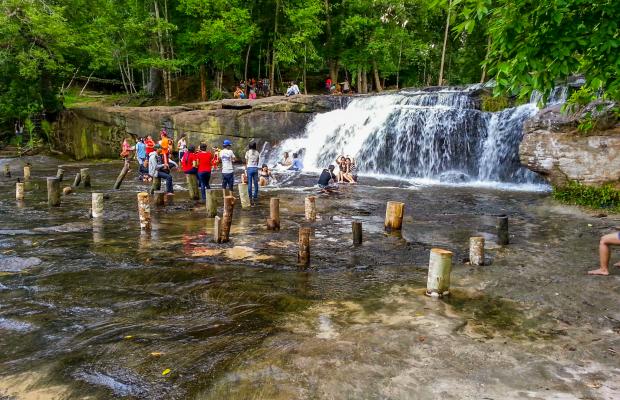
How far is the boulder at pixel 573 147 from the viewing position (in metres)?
12.9

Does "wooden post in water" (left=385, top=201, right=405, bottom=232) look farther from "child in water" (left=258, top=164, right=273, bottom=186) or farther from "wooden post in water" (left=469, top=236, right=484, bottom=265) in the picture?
"child in water" (left=258, top=164, right=273, bottom=186)

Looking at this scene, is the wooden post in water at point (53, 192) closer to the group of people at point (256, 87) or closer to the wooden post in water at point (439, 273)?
the wooden post in water at point (439, 273)

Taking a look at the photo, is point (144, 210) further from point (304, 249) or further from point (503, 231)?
point (503, 231)

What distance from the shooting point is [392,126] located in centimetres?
2152

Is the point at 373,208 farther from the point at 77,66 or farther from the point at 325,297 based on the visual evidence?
the point at 77,66

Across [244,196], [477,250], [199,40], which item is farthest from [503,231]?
[199,40]

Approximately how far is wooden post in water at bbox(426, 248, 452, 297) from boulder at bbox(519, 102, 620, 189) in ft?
28.4

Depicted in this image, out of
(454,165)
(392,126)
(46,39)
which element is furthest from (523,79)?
(46,39)

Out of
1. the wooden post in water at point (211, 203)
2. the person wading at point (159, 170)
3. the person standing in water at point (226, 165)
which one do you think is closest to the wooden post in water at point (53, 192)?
the person wading at point (159, 170)

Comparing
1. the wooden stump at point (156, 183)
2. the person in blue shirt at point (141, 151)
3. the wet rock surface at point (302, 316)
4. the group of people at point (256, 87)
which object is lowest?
the wet rock surface at point (302, 316)

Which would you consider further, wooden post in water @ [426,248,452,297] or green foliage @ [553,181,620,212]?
green foliage @ [553,181,620,212]

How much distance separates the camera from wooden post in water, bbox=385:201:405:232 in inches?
424

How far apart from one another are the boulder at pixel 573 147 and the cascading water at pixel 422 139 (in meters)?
3.83

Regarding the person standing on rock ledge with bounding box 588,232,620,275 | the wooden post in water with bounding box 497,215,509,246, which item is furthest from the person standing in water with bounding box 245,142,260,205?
the person standing on rock ledge with bounding box 588,232,620,275
